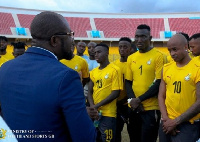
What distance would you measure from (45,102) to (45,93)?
0.05 meters

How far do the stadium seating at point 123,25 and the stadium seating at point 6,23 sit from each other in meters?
13.3

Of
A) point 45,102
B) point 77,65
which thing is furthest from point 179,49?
point 77,65

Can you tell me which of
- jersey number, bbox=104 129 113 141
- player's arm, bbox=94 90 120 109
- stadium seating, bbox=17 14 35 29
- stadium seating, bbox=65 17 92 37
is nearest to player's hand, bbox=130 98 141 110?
player's arm, bbox=94 90 120 109

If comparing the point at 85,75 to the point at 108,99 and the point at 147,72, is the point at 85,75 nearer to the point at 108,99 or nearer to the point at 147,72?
the point at 108,99

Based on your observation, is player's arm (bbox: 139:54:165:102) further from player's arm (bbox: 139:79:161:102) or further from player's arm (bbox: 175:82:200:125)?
player's arm (bbox: 175:82:200:125)

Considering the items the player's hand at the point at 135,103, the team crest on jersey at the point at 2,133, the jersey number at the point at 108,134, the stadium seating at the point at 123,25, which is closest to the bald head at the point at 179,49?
the player's hand at the point at 135,103

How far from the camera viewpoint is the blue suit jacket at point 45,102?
1404 mm

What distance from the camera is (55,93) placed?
139 centimetres

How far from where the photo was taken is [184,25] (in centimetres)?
3684

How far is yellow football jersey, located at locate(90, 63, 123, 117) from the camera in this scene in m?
4.21

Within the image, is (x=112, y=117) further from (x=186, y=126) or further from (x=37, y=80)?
(x=37, y=80)

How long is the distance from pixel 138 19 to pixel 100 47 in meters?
36.1

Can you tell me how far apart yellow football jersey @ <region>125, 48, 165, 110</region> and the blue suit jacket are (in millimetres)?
2687

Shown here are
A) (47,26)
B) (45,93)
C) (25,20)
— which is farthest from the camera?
(25,20)
